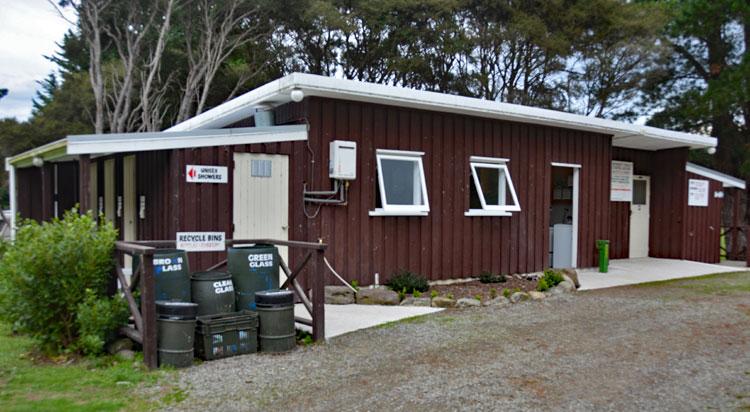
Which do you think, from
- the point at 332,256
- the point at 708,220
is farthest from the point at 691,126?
the point at 332,256

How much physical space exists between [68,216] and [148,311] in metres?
1.34

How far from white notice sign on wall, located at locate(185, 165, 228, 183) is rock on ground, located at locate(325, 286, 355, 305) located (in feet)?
6.44

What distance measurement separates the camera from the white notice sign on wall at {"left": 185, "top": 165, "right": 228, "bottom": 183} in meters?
6.87

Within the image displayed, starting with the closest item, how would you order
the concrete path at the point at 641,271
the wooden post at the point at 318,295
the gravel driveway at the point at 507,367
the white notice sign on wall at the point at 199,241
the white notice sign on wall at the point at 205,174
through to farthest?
the gravel driveway at the point at 507,367, the wooden post at the point at 318,295, the white notice sign on wall at the point at 199,241, the white notice sign on wall at the point at 205,174, the concrete path at the point at 641,271

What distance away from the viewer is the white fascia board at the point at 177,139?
596 centimetres

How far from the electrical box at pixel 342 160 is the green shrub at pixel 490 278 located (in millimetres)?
2923

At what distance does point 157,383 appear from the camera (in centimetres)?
425

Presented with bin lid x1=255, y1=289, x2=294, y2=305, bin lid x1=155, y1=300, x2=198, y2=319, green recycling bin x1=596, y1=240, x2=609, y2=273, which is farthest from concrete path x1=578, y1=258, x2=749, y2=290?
bin lid x1=155, y1=300, x2=198, y2=319

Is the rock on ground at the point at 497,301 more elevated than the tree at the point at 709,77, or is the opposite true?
the tree at the point at 709,77

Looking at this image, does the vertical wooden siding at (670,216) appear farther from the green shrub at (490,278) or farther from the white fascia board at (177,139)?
A: the white fascia board at (177,139)

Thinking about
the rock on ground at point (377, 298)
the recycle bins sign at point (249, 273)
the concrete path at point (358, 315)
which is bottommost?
the concrete path at point (358, 315)

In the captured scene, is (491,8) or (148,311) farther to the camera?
(491,8)

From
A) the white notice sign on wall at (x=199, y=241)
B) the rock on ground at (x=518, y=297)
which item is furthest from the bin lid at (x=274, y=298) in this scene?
the rock on ground at (x=518, y=297)

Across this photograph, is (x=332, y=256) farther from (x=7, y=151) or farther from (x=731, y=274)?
(x=7, y=151)
